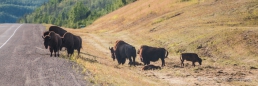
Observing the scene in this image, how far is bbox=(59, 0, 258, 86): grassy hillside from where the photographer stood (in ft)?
77.6

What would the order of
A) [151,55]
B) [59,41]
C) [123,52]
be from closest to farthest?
[59,41] < [151,55] < [123,52]

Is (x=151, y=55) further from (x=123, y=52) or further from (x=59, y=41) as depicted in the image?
(x=59, y=41)

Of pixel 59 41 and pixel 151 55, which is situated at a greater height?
pixel 59 41

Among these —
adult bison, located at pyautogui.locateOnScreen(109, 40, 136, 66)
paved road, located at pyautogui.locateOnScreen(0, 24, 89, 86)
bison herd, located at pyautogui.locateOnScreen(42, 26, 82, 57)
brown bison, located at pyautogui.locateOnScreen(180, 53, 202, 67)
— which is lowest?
brown bison, located at pyautogui.locateOnScreen(180, 53, 202, 67)

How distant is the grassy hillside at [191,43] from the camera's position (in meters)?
23.7

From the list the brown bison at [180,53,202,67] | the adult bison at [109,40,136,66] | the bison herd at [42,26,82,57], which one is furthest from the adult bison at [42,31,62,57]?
the brown bison at [180,53,202,67]

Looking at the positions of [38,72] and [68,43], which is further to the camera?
[68,43]

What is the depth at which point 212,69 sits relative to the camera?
28.2 meters

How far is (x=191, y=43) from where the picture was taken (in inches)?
1538

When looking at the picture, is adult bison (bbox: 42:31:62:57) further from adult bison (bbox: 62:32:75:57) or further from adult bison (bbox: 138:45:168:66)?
adult bison (bbox: 138:45:168:66)

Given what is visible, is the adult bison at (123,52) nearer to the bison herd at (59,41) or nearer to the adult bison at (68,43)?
the bison herd at (59,41)

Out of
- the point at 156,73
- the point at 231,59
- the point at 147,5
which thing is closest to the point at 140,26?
the point at 147,5

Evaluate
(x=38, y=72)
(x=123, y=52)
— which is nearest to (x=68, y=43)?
(x=123, y=52)

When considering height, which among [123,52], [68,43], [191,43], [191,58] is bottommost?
[191,58]
